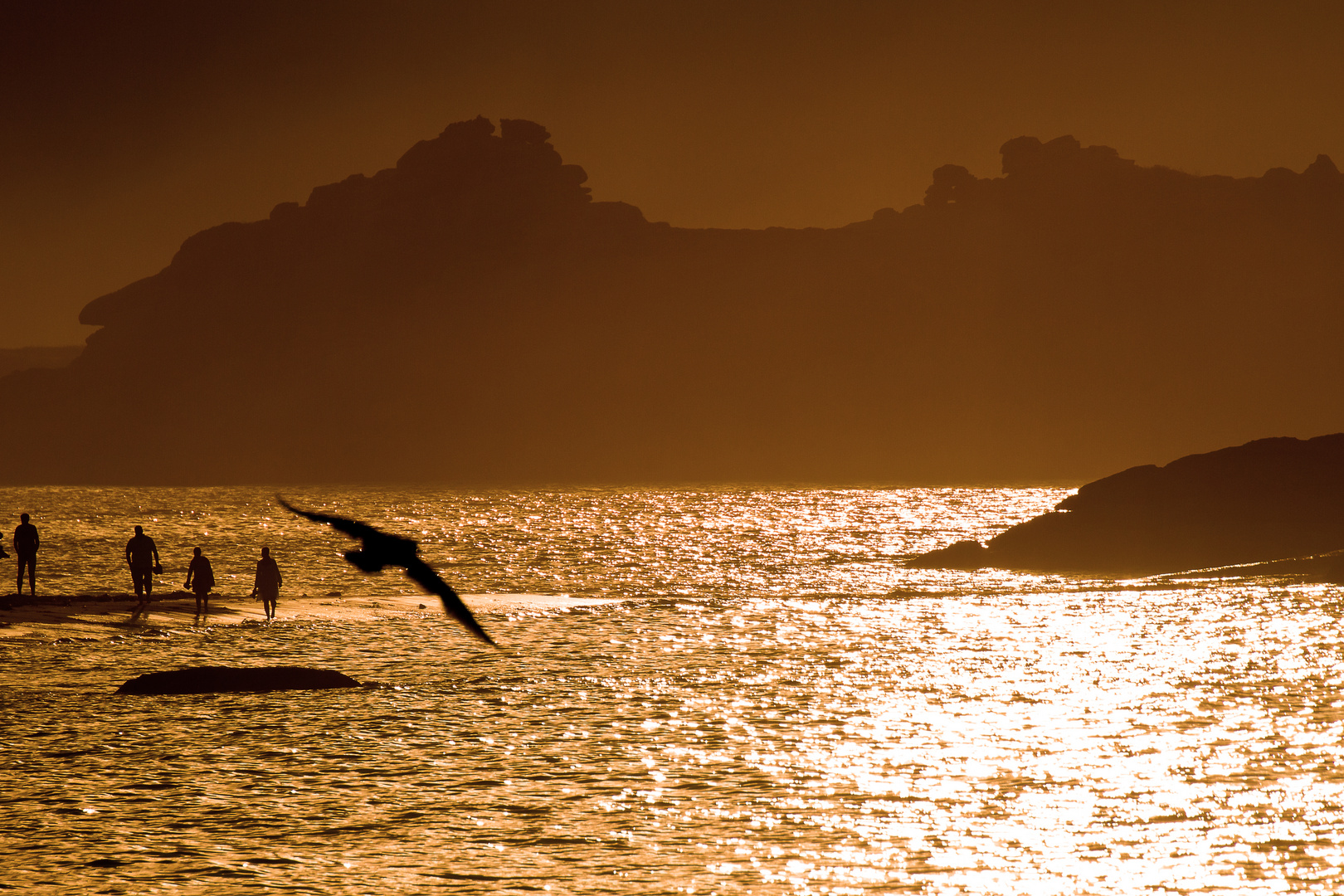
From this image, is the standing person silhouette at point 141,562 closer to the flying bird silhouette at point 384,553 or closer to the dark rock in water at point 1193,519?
the flying bird silhouette at point 384,553

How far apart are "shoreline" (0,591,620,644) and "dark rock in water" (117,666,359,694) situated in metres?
7.57

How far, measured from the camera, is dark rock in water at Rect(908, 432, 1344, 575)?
49875 mm

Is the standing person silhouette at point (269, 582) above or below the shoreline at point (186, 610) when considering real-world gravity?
above

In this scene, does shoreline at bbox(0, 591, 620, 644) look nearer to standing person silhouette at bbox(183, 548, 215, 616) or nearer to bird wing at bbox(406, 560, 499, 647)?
standing person silhouette at bbox(183, 548, 215, 616)

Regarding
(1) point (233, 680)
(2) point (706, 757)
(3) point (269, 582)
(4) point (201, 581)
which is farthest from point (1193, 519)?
(1) point (233, 680)

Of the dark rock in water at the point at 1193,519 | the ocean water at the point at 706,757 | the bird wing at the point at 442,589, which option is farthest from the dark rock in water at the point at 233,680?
the dark rock in water at the point at 1193,519

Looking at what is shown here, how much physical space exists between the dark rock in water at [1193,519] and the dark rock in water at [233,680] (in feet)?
114

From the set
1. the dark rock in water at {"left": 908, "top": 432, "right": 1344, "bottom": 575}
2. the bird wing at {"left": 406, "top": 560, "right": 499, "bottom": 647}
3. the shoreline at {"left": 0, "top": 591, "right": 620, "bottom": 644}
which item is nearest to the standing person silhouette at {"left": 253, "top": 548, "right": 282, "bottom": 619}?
the shoreline at {"left": 0, "top": 591, "right": 620, "bottom": 644}

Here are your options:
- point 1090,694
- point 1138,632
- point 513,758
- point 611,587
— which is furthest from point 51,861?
point 611,587

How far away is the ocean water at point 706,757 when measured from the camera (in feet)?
37.0

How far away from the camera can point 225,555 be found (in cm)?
7312

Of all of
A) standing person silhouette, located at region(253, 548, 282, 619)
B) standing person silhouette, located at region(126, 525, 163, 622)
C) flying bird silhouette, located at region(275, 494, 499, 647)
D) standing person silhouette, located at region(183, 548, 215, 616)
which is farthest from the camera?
standing person silhouette, located at region(253, 548, 282, 619)

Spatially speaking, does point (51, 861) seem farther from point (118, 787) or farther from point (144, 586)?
point (144, 586)

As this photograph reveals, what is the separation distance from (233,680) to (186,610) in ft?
45.1
